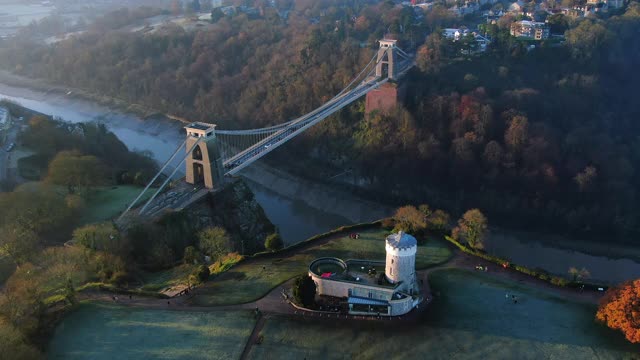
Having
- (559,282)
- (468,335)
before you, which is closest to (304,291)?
(468,335)

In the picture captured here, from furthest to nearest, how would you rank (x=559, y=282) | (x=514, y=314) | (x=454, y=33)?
(x=454, y=33) < (x=559, y=282) < (x=514, y=314)

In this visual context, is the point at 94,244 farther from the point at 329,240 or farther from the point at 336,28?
the point at 336,28

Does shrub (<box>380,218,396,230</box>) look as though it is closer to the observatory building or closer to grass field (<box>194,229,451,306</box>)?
grass field (<box>194,229,451,306</box>)

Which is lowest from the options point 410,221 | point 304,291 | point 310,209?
point 310,209

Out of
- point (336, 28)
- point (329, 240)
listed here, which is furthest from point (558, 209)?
point (336, 28)

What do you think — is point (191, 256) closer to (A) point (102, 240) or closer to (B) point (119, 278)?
(B) point (119, 278)

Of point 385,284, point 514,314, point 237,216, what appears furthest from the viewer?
point 237,216
